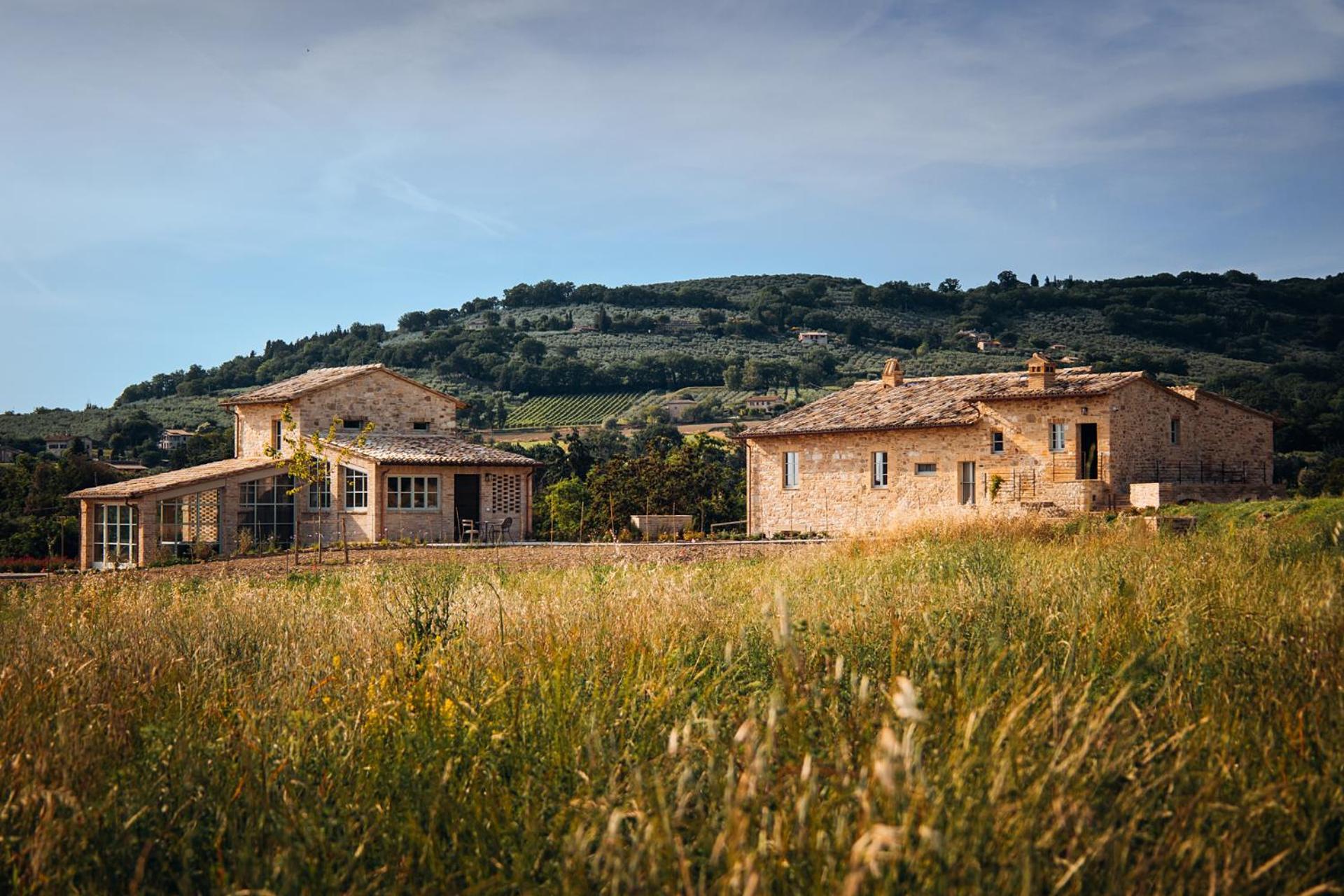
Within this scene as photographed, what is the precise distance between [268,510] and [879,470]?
16.1 metres

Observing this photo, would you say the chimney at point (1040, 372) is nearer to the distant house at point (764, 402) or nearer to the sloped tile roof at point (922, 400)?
the sloped tile roof at point (922, 400)

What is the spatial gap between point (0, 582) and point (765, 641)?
570 inches

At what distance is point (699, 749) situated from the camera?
11.5 feet

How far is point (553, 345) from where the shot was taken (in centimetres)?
8638

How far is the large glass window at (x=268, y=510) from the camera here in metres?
28.2

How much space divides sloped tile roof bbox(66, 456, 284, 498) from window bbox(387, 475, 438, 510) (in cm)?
294

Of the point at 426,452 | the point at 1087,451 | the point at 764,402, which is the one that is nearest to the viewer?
the point at 1087,451

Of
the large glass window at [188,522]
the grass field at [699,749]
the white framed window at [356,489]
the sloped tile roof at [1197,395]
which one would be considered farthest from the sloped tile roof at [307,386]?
the grass field at [699,749]

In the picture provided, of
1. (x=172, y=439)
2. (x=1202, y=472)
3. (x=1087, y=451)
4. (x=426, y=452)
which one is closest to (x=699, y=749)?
(x=1087, y=451)

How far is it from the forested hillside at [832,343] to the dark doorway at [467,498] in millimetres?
34105

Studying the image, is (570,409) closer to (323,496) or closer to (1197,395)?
(323,496)

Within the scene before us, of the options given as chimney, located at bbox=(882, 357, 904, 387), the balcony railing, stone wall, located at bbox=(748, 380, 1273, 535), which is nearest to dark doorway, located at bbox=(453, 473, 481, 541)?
stone wall, located at bbox=(748, 380, 1273, 535)

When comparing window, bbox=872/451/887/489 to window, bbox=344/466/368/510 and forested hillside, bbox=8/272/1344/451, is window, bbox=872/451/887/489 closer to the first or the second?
window, bbox=344/466/368/510

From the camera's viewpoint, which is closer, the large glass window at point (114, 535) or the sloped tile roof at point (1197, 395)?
the large glass window at point (114, 535)
